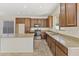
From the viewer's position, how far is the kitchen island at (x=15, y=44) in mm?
5574

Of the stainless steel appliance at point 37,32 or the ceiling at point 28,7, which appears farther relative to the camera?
the stainless steel appliance at point 37,32

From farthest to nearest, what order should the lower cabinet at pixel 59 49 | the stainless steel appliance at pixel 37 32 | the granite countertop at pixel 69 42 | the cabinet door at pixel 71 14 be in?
1. the stainless steel appliance at pixel 37 32
2. the cabinet door at pixel 71 14
3. the lower cabinet at pixel 59 49
4. the granite countertop at pixel 69 42

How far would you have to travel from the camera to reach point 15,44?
18.5 feet

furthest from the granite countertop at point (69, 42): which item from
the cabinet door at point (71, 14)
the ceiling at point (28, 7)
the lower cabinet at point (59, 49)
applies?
the ceiling at point (28, 7)

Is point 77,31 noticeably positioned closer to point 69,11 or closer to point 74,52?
point 69,11

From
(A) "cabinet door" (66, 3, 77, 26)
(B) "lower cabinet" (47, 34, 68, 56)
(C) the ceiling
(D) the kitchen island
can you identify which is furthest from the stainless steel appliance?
(A) "cabinet door" (66, 3, 77, 26)

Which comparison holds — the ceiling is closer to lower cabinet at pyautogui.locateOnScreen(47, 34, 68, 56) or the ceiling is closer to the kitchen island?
the kitchen island

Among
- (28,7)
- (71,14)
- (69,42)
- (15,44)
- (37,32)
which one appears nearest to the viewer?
(69,42)

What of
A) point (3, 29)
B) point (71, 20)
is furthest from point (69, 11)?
point (3, 29)

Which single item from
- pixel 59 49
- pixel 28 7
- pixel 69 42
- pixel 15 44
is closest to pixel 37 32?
pixel 28 7

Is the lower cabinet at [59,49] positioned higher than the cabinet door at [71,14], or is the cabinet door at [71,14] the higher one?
the cabinet door at [71,14]

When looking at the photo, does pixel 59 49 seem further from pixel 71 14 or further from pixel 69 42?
pixel 71 14

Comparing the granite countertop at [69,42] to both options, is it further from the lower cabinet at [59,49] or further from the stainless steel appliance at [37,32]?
the stainless steel appliance at [37,32]

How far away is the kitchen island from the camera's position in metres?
5.57
